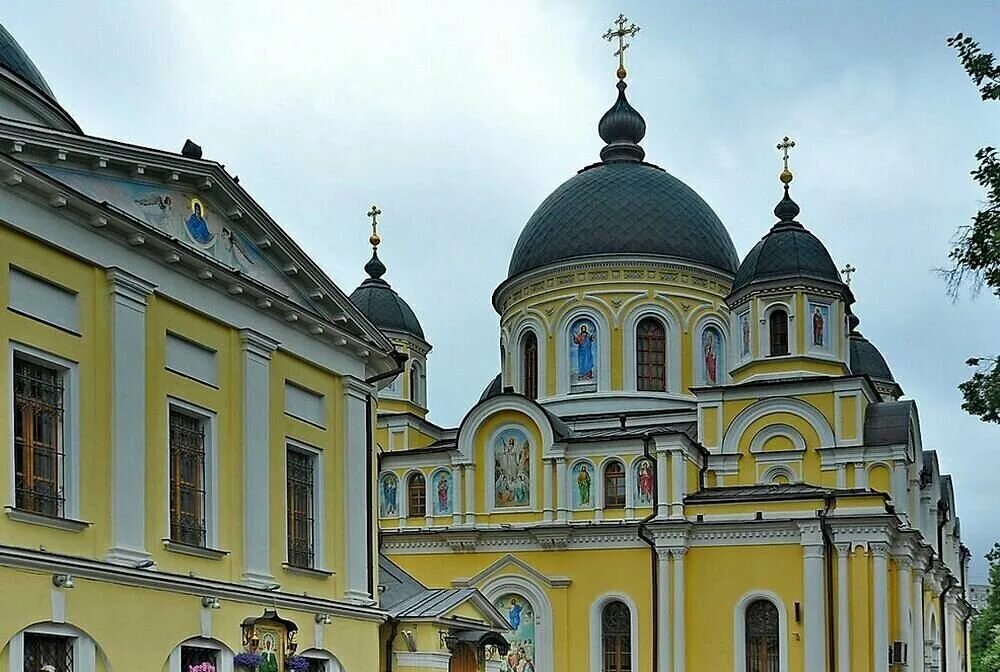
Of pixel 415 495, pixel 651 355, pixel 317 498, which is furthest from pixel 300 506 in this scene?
pixel 651 355

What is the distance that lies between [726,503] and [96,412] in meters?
18.9

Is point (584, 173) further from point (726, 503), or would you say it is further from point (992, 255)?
point (992, 255)

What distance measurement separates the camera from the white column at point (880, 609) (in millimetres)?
29375

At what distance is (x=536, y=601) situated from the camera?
32.1 metres

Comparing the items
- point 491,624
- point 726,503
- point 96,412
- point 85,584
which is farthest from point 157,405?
point 726,503

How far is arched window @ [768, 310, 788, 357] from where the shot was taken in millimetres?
32844

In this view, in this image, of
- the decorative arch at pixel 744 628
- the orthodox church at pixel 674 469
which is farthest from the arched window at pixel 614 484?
the decorative arch at pixel 744 628

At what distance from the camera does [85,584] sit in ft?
44.8

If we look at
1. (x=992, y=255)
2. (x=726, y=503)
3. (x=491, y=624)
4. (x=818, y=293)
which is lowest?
(x=491, y=624)

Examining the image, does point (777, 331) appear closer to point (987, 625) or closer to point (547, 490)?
point (547, 490)

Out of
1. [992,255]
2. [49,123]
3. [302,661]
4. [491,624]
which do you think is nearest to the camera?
[992,255]

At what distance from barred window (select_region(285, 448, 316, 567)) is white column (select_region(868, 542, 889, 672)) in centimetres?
1519

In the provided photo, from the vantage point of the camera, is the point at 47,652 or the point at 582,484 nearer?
the point at 47,652

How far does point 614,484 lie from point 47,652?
2013 cm
